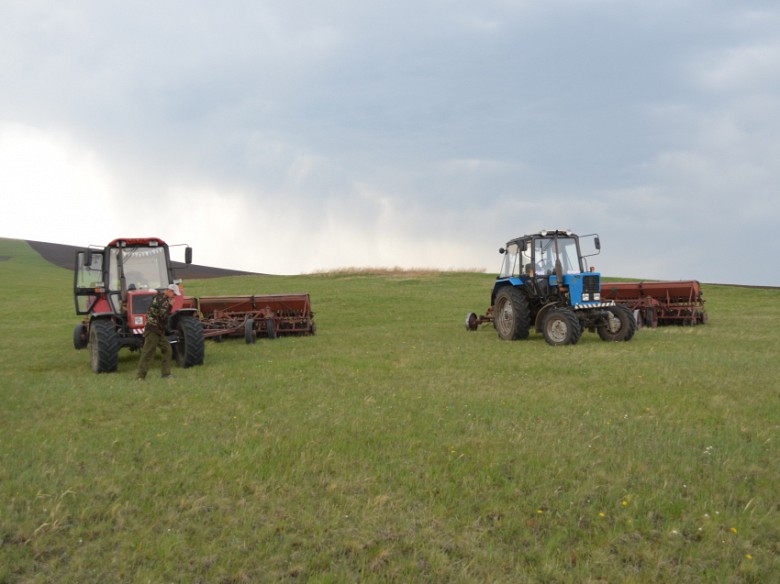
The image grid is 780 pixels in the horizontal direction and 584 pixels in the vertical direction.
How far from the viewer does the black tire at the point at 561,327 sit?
15.0m

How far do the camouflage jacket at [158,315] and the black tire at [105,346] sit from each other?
135cm

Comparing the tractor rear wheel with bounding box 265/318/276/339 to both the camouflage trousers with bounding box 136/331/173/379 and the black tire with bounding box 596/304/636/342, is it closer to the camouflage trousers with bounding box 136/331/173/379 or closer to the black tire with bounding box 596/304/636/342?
the camouflage trousers with bounding box 136/331/173/379

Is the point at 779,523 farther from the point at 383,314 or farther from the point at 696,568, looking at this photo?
the point at 383,314

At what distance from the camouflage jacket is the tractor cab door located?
2.86 meters

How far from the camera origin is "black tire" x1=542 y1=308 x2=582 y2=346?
1501cm

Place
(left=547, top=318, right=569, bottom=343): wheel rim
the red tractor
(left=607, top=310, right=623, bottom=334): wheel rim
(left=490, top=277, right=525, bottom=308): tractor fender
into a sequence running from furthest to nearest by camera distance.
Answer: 1. (left=490, top=277, right=525, bottom=308): tractor fender
2. (left=607, top=310, right=623, bottom=334): wheel rim
3. (left=547, top=318, right=569, bottom=343): wheel rim
4. the red tractor

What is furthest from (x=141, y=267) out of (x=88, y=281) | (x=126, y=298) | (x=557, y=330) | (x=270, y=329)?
(x=557, y=330)

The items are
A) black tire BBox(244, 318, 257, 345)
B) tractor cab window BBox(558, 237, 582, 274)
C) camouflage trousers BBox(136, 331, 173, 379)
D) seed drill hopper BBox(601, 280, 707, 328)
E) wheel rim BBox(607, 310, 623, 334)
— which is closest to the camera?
camouflage trousers BBox(136, 331, 173, 379)

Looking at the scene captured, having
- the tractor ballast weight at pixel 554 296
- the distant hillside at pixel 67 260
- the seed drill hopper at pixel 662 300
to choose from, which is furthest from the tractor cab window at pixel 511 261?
the distant hillside at pixel 67 260

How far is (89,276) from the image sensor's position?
47.6 ft

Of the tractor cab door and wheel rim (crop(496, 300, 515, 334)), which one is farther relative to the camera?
wheel rim (crop(496, 300, 515, 334))

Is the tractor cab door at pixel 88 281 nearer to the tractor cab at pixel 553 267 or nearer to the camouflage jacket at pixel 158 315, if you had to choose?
the camouflage jacket at pixel 158 315

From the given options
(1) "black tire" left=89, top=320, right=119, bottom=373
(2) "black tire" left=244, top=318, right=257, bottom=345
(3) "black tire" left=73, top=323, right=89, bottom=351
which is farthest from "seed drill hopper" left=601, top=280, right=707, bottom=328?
(3) "black tire" left=73, top=323, right=89, bottom=351

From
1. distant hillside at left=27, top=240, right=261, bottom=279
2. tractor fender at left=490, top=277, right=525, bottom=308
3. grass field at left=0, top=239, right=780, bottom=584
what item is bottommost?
grass field at left=0, top=239, right=780, bottom=584
